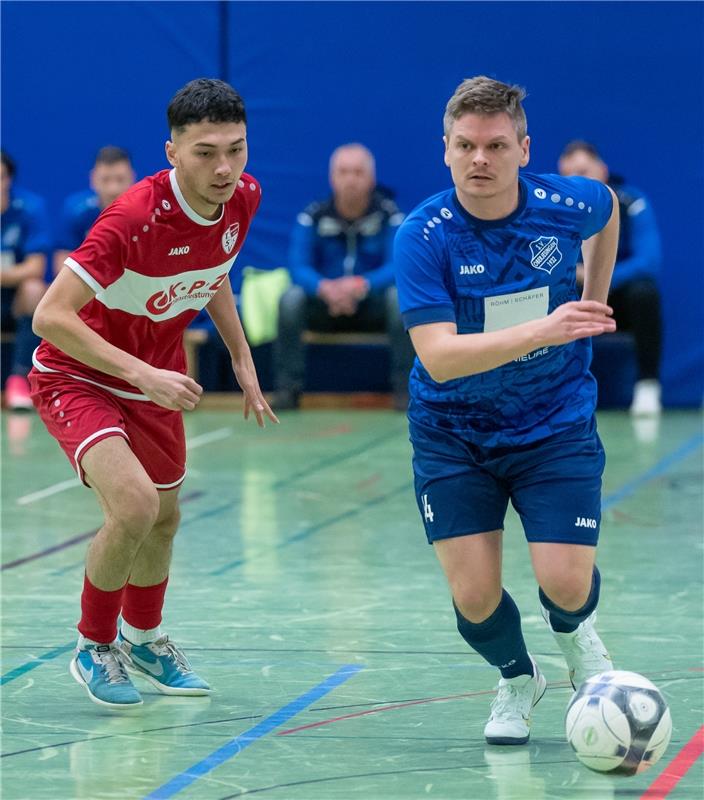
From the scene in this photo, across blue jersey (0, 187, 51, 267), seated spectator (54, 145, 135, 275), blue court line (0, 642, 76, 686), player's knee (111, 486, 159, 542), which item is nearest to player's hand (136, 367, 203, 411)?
player's knee (111, 486, 159, 542)

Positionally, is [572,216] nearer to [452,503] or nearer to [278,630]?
[452,503]

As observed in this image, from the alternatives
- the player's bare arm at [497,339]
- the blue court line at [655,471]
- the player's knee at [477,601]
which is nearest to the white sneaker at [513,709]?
the player's knee at [477,601]

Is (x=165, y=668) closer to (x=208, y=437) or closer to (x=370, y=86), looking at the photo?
(x=208, y=437)

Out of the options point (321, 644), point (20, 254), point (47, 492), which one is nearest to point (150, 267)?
point (321, 644)

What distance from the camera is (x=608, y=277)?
4766mm

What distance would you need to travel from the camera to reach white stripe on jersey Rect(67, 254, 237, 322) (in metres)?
4.81

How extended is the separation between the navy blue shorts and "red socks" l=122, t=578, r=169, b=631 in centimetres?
109

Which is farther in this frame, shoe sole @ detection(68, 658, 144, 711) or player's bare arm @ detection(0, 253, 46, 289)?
player's bare arm @ detection(0, 253, 46, 289)

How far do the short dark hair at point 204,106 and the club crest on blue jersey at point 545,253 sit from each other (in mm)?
992

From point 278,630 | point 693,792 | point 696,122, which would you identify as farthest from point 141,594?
point 696,122

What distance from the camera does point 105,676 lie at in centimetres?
477

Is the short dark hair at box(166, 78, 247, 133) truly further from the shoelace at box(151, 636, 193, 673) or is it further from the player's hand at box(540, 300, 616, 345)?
the shoelace at box(151, 636, 193, 673)

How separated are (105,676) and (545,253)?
187 cm

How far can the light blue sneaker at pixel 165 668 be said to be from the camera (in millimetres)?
4914
